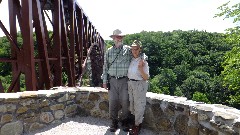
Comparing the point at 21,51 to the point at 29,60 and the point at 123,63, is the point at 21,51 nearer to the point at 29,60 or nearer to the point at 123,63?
the point at 29,60

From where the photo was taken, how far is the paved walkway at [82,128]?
3.94 metres

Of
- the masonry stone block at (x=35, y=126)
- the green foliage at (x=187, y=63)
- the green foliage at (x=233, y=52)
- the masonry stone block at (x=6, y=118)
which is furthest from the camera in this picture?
the green foliage at (x=187, y=63)

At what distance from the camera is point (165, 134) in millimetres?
3717

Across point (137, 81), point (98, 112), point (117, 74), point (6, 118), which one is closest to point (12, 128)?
point (6, 118)

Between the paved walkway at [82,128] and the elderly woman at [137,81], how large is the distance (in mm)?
377

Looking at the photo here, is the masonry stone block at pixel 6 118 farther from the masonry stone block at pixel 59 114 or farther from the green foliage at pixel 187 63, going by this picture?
the green foliage at pixel 187 63

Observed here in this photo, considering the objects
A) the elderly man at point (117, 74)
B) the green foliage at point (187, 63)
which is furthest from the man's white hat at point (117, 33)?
the green foliage at point (187, 63)

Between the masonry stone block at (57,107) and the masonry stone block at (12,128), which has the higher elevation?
the masonry stone block at (57,107)

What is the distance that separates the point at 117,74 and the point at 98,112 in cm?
107

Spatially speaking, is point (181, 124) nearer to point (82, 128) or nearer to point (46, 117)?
point (82, 128)

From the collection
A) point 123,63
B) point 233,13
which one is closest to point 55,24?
point 123,63

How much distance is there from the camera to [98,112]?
180 inches

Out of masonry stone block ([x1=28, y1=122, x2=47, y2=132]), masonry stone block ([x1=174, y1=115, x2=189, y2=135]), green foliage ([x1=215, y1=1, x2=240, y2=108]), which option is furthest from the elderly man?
green foliage ([x1=215, y1=1, x2=240, y2=108])

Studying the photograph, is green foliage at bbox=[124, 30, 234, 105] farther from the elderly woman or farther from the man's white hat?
the man's white hat
